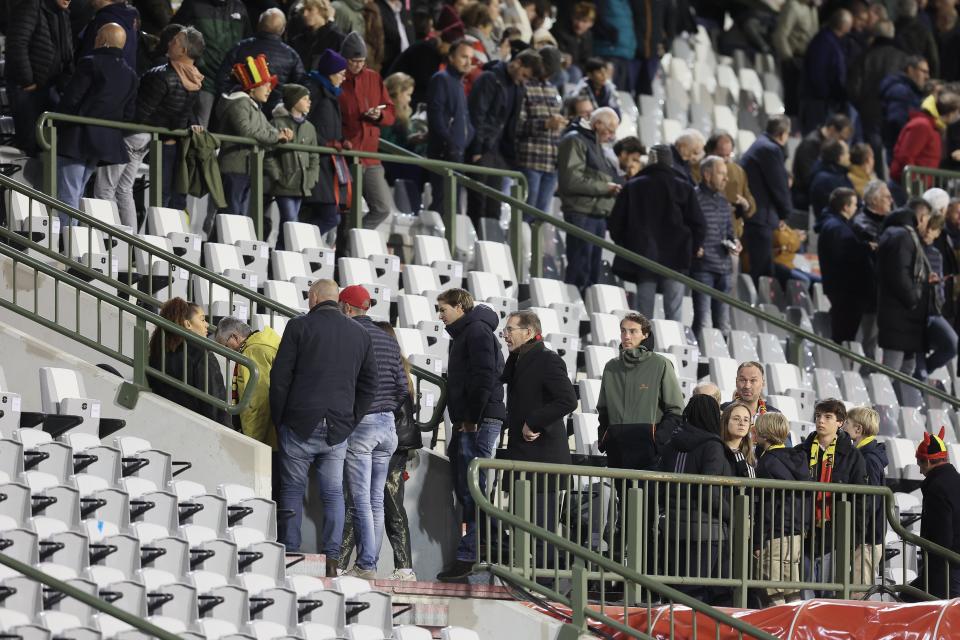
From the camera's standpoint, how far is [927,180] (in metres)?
21.1

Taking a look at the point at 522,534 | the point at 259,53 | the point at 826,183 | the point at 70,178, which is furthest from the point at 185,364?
the point at 826,183

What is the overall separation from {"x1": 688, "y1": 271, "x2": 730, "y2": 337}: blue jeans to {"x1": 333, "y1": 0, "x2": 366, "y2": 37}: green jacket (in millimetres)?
3492

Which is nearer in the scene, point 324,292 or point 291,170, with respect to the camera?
point 324,292

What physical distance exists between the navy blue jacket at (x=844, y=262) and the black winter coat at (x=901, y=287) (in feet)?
1.01

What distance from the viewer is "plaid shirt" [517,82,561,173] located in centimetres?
1803

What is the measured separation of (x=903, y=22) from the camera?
24484mm

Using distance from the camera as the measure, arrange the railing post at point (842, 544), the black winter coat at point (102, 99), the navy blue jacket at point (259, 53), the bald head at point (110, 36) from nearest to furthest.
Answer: the railing post at point (842, 544), the black winter coat at point (102, 99), the bald head at point (110, 36), the navy blue jacket at point (259, 53)

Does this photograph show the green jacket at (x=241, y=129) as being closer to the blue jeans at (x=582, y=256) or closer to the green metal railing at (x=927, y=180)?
the blue jeans at (x=582, y=256)

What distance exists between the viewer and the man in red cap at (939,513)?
1387 cm

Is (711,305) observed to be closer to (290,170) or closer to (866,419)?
(866,419)

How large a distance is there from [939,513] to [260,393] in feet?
13.5

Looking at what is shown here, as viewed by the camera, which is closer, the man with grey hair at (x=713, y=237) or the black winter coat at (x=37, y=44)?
the black winter coat at (x=37, y=44)

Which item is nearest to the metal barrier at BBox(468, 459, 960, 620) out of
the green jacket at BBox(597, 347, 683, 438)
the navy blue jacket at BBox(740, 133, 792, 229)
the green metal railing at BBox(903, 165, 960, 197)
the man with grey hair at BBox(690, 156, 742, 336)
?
the green jacket at BBox(597, 347, 683, 438)

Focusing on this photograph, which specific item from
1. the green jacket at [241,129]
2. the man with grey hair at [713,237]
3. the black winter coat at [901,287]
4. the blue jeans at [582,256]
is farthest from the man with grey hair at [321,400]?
the black winter coat at [901,287]
